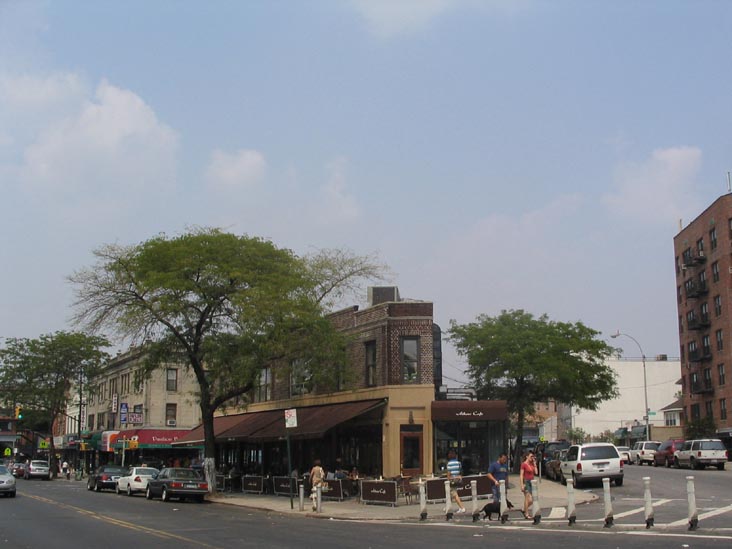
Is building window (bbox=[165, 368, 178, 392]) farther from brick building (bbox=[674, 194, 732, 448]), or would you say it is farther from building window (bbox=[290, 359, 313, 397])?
brick building (bbox=[674, 194, 732, 448])

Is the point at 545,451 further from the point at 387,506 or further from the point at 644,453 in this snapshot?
the point at 387,506

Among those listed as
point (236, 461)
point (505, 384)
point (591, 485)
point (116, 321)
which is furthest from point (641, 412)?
point (116, 321)

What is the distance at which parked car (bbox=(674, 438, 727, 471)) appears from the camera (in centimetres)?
4469

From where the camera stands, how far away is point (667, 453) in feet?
162

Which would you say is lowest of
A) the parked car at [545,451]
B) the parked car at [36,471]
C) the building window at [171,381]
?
the parked car at [36,471]

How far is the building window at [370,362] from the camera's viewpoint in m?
35.6

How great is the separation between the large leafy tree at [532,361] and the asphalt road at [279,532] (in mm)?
19330

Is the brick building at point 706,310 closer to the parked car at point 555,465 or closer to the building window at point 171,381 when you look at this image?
the parked car at point 555,465

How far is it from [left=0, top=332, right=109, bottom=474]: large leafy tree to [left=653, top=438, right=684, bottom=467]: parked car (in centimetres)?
4633

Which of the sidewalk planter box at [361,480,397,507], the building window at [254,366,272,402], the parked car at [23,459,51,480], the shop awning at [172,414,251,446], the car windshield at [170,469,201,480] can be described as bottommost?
the parked car at [23,459,51,480]

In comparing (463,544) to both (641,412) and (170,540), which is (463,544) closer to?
Result: (170,540)

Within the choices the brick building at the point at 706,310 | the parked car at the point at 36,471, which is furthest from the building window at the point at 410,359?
the parked car at the point at 36,471

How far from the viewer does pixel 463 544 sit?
15.9m

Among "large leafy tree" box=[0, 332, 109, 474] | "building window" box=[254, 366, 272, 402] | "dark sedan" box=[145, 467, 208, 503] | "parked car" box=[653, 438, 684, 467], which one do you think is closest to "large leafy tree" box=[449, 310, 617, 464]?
"parked car" box=[653, 438, 684, 467]
